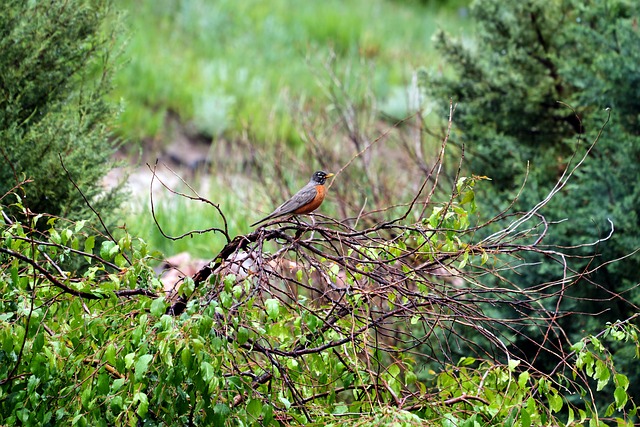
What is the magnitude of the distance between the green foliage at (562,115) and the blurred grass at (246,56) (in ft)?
6.96

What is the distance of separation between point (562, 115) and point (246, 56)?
7.29m

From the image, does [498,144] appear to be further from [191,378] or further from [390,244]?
[191,378]

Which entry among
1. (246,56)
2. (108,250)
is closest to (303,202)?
(108,250)

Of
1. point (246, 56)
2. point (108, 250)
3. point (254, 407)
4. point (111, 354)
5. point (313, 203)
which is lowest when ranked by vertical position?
point (254, 407)

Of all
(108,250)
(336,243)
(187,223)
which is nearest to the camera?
(108,250)

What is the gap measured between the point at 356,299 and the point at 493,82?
4214 mm

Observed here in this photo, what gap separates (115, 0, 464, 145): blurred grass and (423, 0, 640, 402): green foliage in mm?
2122

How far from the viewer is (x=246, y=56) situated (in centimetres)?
1316

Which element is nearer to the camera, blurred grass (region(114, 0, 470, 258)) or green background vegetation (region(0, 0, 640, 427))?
green background vegetation (region(0, 0, 640, 427))

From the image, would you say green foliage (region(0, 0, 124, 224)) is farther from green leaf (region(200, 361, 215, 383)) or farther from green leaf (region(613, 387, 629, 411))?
green leaf (region(613, 387, 629, 411))

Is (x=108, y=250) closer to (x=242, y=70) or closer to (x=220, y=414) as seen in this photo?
(x=220, y=414)

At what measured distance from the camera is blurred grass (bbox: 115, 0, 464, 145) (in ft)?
35.7

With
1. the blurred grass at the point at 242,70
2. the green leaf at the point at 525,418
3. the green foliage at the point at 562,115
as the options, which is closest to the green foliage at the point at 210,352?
→ the green leaf at the point at 525,418

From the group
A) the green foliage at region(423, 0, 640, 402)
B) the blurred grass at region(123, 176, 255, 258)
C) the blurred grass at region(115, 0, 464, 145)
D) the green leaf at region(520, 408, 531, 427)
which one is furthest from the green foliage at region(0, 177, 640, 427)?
the blurred grass at region(115, 0, 464, 145)
